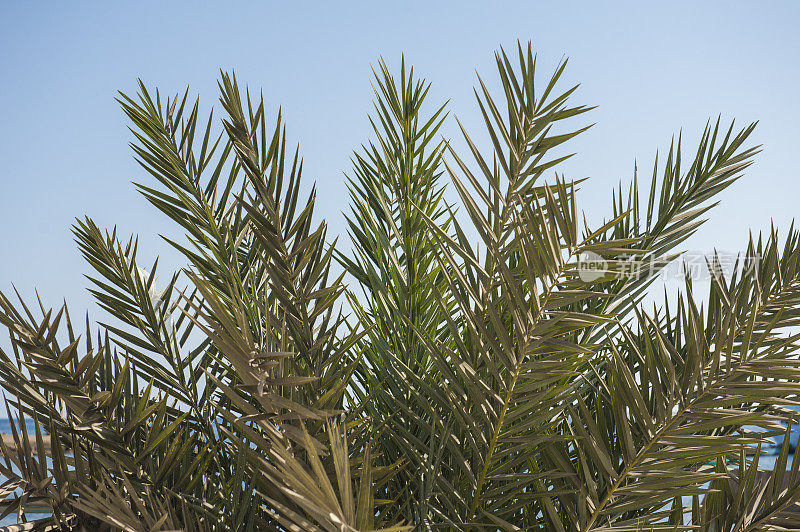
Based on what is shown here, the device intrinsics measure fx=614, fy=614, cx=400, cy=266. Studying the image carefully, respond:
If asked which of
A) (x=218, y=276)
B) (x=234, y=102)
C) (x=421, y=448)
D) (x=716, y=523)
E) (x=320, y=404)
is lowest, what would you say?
(x=716, y=523)

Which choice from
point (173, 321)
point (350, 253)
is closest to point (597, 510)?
point (350, 253)

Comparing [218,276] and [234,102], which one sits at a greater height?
[234,102]

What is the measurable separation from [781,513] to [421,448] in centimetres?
41

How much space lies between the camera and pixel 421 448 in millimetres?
789

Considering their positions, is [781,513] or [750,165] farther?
[750,165]

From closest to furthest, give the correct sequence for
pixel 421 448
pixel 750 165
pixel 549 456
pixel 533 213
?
1. pixel 533 213
2. pixel 549 456
3. pixel 421 448
4. pixel 750 165

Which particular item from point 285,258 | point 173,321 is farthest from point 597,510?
point 173,321

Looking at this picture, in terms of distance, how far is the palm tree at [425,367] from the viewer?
559 millimetres

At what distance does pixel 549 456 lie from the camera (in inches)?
26.7

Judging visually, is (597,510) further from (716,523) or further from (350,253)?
(350,253)

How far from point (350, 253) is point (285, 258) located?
0.34 m

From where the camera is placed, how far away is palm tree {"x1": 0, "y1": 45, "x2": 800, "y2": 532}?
559 millimetres

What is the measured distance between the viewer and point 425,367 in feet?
3.05

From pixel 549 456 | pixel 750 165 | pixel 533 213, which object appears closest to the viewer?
pixel 533 213
